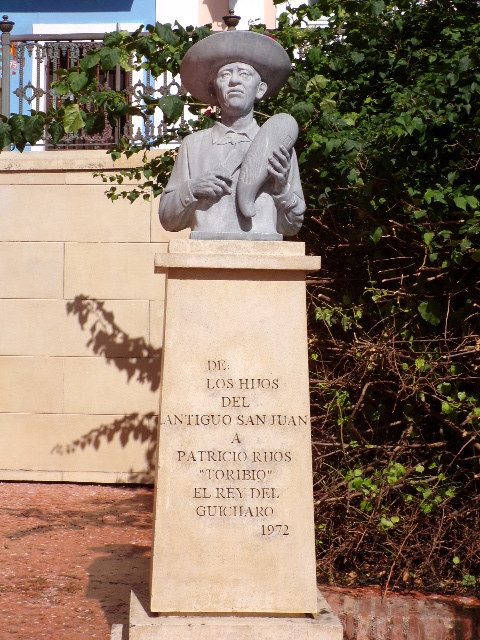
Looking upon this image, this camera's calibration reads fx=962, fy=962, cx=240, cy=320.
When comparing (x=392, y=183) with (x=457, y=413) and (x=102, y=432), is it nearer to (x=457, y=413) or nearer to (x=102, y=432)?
(x=457, y=413)

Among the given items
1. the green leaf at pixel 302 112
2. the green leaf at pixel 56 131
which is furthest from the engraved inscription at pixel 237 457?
the green leaf at pixel 56 131

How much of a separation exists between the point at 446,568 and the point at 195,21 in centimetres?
805

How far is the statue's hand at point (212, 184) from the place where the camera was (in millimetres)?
4324

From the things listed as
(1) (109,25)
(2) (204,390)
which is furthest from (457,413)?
(1) (109,25)

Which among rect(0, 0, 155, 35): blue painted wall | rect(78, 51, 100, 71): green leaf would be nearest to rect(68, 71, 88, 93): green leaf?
rect(78, 51, 100, 71): green leaf

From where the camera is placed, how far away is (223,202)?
4402 millimetres

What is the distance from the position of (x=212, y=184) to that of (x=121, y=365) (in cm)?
480

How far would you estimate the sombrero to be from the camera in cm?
438

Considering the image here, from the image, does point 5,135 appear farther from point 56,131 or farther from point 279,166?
point 279,166

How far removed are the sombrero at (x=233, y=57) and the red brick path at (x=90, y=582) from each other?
276 cm

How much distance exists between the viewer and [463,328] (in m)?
5.96

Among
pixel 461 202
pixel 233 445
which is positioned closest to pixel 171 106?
pixel 461 202

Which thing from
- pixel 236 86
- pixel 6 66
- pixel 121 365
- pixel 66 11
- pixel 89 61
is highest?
pixel 66 11

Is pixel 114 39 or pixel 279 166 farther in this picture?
pixel 114 39
